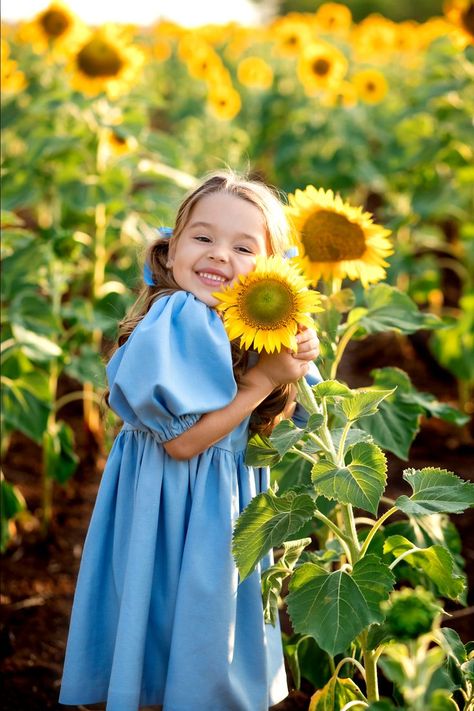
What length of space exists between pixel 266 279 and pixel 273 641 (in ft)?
2.59

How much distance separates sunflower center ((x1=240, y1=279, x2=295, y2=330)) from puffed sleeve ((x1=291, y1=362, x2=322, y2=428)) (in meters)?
0.34

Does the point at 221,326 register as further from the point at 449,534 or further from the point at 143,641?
the point at 449,534

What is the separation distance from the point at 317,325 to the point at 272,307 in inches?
13.8

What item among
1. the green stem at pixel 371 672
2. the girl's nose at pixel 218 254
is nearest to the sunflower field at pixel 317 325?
the green stem at pixel 371 672

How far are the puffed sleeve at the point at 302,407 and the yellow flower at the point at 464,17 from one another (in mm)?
→ 2150

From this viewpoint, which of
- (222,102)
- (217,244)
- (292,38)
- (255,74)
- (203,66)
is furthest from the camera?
(255,74)

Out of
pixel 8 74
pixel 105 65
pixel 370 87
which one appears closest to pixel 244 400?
pixel 105 65

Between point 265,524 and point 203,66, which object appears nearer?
point 265,524

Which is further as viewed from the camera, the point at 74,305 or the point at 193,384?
the point at 74,305

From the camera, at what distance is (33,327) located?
110 inches

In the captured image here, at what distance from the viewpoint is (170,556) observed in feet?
5.96

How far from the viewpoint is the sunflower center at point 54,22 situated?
4.09 meters

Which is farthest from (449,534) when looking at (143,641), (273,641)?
(143,641)

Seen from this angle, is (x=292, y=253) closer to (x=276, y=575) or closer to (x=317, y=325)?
(x=317, y=325)
